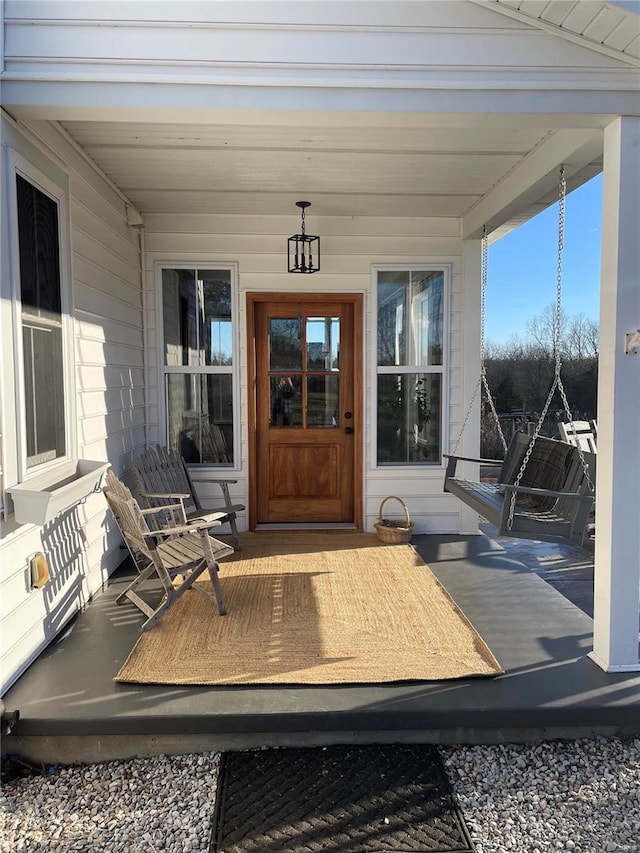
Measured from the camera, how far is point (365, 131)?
3.25m

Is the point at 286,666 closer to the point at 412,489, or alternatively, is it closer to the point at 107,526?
the point at 107,526

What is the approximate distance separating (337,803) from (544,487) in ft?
7.52

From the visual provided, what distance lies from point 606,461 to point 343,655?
150 centimetres

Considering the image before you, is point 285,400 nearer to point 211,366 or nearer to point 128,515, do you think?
point 211,366

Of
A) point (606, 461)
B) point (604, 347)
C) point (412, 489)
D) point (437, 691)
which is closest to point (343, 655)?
point (437, 691)

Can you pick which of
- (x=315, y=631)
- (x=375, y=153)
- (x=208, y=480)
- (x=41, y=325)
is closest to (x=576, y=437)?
(x=375, y=153)

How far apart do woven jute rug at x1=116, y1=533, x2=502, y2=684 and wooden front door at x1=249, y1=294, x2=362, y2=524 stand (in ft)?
3.44

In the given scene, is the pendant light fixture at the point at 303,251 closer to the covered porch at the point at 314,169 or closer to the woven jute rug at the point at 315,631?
the covered porch at the point at 314,169

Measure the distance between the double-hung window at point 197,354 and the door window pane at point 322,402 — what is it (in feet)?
2.30

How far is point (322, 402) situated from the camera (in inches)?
212

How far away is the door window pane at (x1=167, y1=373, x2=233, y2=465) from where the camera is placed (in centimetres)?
511

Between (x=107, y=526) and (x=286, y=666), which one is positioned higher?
(x=107, y=526)

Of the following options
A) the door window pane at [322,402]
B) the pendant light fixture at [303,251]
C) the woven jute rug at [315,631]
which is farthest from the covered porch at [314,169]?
the door window pane at [322,402]

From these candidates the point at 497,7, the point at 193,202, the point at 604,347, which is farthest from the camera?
the point at 193,202
